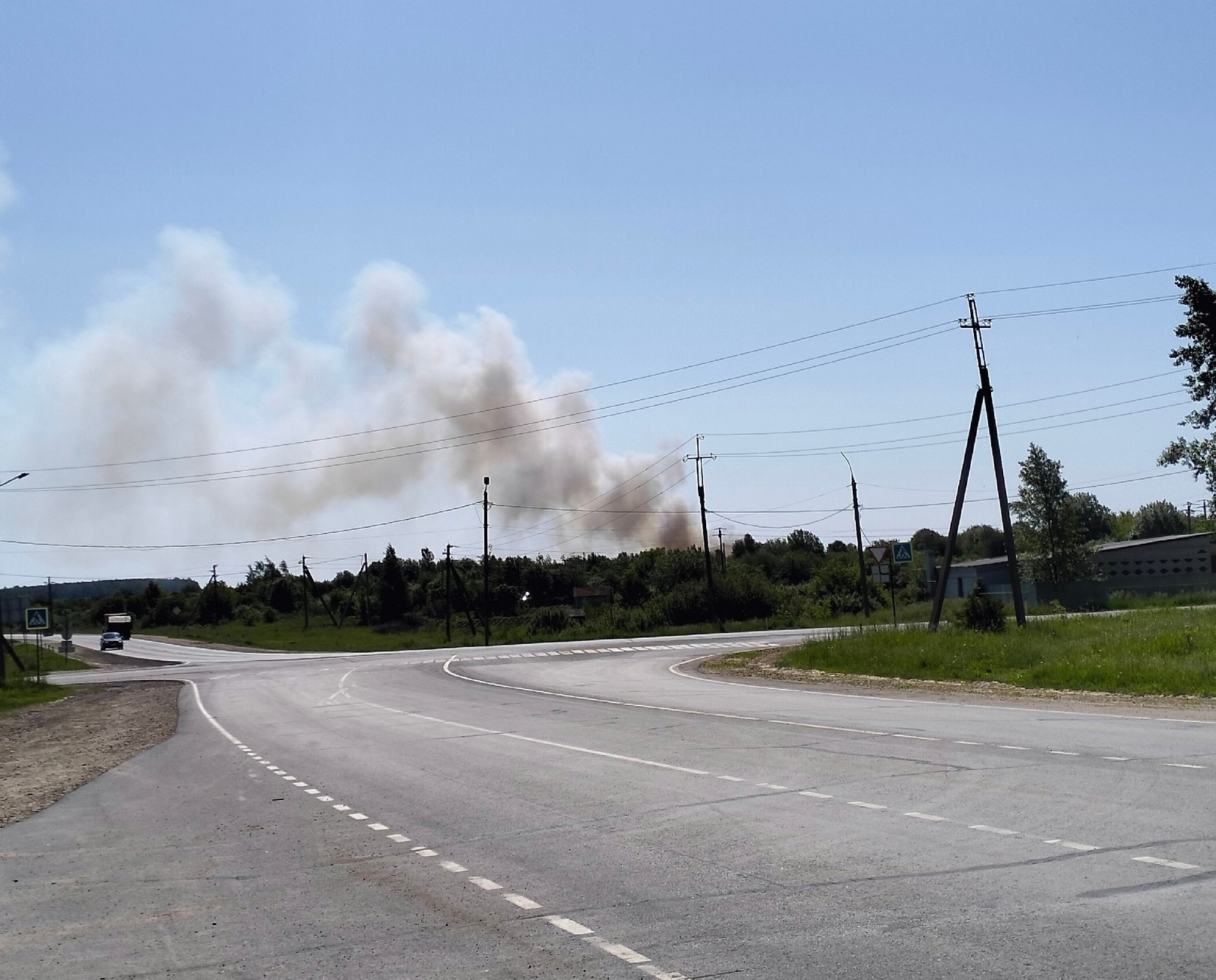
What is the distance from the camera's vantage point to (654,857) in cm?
820

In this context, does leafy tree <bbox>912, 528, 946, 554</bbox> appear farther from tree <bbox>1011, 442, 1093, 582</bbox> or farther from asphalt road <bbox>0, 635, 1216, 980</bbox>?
asphalt road <bbox>0, 635, 1216, 980</bbox>

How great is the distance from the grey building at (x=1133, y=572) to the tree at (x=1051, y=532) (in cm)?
248

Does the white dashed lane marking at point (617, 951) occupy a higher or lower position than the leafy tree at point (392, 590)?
lower

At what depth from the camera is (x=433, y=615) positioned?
116125mm

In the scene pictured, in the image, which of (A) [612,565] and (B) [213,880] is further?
(A) [612,565]

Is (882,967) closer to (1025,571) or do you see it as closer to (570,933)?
(570,933)

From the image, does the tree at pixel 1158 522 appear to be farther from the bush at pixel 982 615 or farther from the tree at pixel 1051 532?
the bush at pixel 982 615

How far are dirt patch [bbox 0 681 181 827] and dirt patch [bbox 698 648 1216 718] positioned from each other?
13997 millimetres

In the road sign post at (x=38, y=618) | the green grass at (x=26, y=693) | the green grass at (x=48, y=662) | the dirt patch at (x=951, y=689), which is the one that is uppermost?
the road sign post at (x=38, y=618)

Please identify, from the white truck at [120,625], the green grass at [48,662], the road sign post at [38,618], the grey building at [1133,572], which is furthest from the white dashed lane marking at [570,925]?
the white truck at [120,625]

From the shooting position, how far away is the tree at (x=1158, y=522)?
154 meters

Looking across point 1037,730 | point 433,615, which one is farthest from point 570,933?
point 433,615

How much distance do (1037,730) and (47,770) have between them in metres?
13.6

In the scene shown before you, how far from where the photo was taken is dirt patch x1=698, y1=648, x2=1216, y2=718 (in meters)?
19.0
